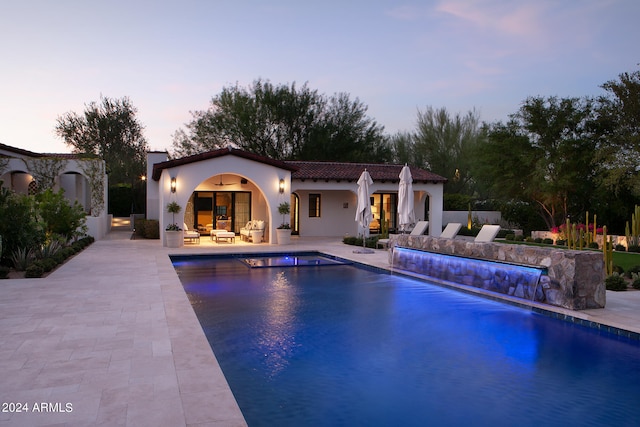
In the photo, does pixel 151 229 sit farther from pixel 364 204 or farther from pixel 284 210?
pixel 364 204

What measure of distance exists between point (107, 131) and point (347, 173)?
24.8m

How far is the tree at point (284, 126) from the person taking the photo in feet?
116

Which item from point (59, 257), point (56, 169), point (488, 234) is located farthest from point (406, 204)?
point (56, 169)

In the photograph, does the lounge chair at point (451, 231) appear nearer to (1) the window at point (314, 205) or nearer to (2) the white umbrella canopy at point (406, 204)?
(2) the white umbrella canopy at point (406, 204)

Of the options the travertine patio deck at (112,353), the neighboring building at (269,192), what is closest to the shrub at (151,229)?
the neighboring building at (269,192)

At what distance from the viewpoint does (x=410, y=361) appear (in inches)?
Result: 234

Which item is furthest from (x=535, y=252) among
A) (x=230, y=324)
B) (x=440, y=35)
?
(x=440, y=35)

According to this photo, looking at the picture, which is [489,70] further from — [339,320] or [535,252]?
[339,320]

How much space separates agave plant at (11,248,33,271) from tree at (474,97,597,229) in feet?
68.6

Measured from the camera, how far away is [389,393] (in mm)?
4945

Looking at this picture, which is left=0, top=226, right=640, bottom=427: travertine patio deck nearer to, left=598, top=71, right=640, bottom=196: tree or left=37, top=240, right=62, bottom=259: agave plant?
left=37, top=240, right=62, bottom=259: agave plant

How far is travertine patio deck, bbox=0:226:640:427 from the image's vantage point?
374cm

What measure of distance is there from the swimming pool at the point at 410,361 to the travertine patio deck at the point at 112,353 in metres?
0.50

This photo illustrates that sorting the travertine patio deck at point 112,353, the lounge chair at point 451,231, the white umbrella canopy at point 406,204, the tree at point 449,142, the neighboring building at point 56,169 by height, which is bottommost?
the travertine patio deck at point 112,353
